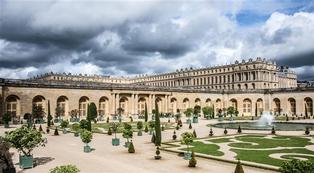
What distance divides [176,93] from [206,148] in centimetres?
5307

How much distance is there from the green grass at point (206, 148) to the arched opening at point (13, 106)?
1409 inches

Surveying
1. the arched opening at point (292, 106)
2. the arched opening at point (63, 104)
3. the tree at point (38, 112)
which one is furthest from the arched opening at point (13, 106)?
the arched opening at point (292, 106)

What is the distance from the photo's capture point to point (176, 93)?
80.5m

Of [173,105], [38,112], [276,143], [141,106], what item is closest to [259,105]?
[173,105]

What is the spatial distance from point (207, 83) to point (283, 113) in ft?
137

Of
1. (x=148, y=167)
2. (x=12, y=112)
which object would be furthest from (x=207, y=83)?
(x=148, y=167)

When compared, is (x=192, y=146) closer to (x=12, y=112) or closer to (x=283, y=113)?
(x=12, y=112)

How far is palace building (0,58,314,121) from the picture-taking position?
57.3 meters

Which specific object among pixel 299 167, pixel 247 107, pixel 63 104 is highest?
pixel 63 104

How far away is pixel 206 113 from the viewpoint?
67.1 metres

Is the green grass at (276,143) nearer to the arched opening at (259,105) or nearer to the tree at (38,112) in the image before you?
the tree at (38,112)

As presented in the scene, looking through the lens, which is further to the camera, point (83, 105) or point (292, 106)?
point (292, 106)

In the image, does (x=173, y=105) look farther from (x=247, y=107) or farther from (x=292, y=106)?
(x=292, y=106)

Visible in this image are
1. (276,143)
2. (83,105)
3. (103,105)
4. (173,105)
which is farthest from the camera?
(173,105)
